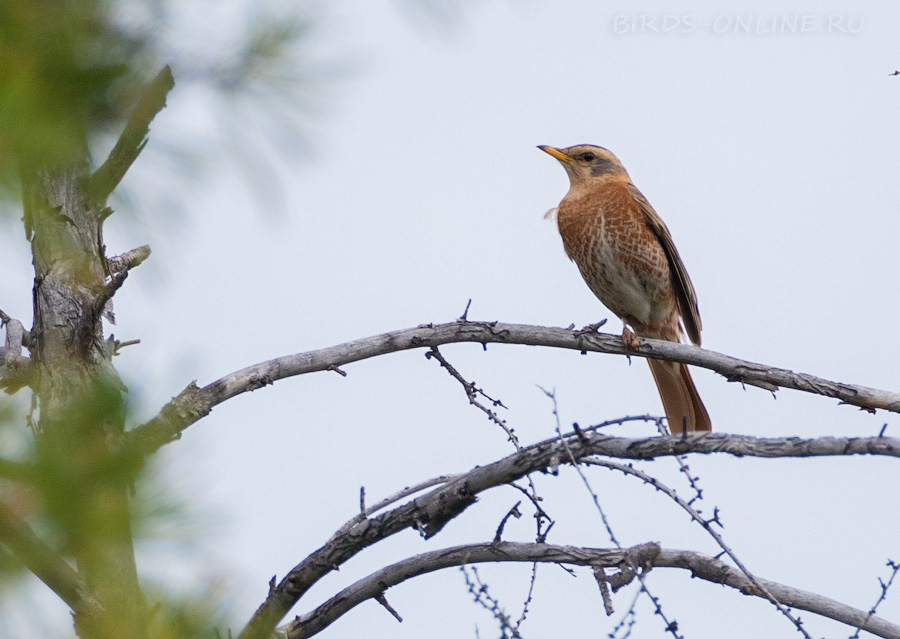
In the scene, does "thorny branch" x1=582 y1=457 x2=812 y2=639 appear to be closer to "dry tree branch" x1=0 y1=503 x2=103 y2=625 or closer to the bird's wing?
"dry tree branch" x1=0 y1=503 x2=103 y2=625

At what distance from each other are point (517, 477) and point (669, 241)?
345 cm

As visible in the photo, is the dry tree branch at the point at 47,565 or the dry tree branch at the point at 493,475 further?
the dry tree branch at the point at 493,475

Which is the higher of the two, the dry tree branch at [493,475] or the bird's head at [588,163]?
the bird's head at [588,163]

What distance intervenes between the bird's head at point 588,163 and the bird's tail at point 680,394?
1.41m

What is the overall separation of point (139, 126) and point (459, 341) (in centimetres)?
217

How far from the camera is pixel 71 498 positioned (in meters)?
1.36

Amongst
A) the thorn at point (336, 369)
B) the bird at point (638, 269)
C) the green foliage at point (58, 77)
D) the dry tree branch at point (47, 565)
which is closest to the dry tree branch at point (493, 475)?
the thorn at point (336, 369)

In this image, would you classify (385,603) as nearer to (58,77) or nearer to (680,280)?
(58,77)

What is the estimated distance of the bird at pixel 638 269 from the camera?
617cm

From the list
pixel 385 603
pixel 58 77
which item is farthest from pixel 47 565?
pixel 385 603

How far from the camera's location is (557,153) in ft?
23.1

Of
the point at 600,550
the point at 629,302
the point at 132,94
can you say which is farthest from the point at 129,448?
the point at 629,302

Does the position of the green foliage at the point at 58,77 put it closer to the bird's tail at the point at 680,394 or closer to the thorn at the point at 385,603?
the thorn at the point at 385,603

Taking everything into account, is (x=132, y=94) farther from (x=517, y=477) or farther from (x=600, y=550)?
(x=600, y=550)
